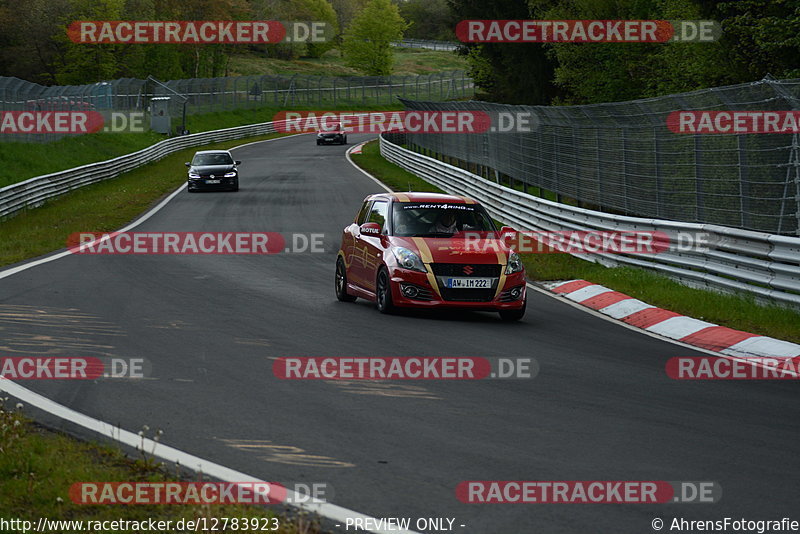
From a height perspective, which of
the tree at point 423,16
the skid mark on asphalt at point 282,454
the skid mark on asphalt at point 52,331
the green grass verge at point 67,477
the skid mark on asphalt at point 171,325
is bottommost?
the skid mark on asphalt at point 171,325

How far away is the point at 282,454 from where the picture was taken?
6.60m

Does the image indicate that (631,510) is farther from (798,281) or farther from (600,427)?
(798,281)

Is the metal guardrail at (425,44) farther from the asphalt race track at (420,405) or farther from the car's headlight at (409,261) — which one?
the asphalt race track at (420,405)

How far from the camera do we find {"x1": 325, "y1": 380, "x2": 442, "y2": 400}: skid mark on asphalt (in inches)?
332

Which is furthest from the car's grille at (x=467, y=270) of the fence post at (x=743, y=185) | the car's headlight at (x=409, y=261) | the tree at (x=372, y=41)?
the tree at (x=372, y=41)

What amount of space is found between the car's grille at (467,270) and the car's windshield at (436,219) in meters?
0.97

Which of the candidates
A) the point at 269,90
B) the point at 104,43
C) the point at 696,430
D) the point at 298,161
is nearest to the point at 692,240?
the point at 696,430

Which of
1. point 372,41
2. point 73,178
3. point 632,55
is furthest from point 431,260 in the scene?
point 372,41

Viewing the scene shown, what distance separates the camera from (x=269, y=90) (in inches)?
3573

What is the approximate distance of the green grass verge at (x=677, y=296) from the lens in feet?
39.4

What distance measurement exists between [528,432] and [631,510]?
1646 mm

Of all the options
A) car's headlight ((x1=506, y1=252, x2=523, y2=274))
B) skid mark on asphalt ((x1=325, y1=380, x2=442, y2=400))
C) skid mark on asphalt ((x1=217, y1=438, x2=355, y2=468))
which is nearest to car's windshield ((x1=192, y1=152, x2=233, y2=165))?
car's headlight ((x1=506, y1=252, x2=523, y2=274))

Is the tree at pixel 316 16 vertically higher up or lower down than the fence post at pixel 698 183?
higher up

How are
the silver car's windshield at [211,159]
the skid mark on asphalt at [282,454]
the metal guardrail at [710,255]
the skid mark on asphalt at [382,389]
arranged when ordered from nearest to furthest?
the skid mark on asphalt at [282,454], the skid mark on asphalt at [382,389], the metal guardrail at [710,255], the silver car's windshield at [211,159]
